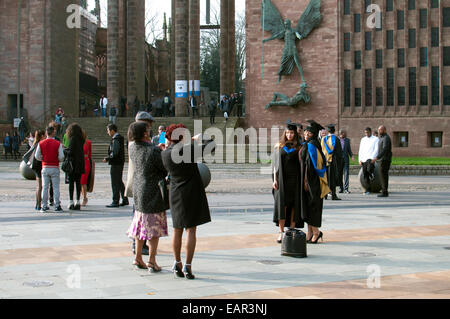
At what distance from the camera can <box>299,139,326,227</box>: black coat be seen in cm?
932

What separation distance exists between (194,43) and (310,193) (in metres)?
38.2

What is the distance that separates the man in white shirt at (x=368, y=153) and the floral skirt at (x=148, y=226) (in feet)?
35.7

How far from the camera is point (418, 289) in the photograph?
6387 millimetres

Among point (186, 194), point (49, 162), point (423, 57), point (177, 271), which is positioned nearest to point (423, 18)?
point (423, 57)

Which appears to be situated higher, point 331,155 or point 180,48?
point 180,48

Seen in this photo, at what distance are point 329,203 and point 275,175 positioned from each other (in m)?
6.21

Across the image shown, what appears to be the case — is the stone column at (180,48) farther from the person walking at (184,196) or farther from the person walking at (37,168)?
the person walking at (184,196)

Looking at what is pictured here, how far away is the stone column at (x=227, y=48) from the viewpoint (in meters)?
51.2

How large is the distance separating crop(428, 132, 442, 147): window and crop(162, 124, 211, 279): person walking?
3592cm

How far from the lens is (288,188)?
9.26 meters

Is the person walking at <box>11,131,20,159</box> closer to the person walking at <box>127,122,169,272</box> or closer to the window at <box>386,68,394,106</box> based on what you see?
the window at <box>386,68,394,106</box>

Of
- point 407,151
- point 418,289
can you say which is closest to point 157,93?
point 407,151

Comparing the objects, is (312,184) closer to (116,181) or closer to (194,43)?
(116,181)

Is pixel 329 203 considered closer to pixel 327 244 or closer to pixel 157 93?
pixel 327 244
